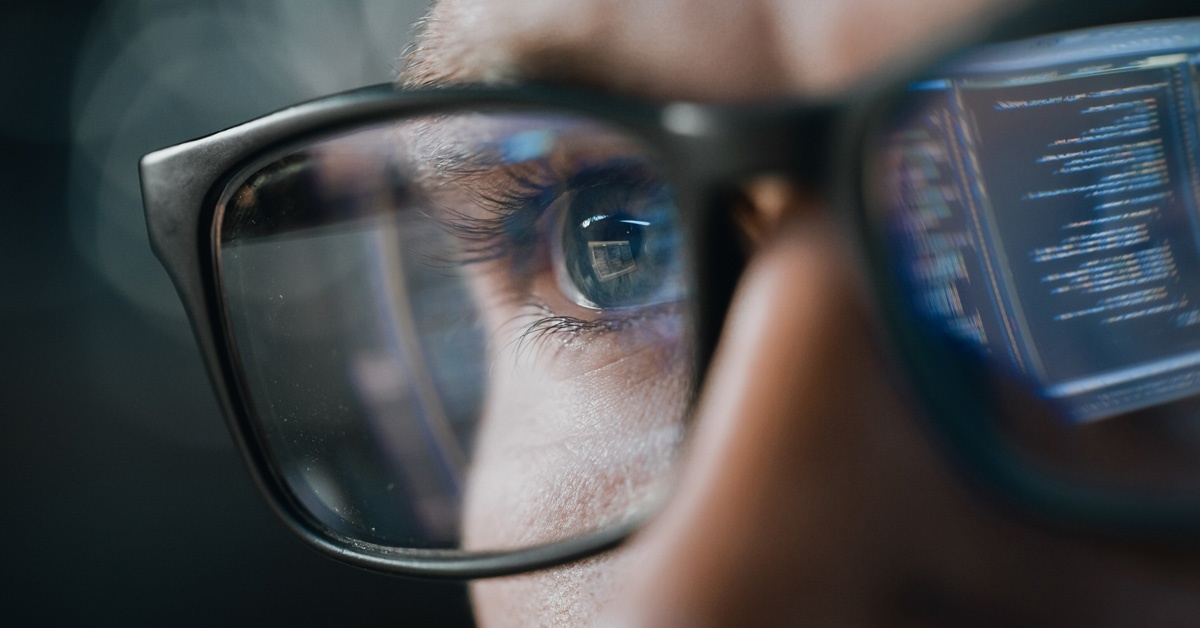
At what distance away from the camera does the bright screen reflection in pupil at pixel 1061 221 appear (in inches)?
12.7

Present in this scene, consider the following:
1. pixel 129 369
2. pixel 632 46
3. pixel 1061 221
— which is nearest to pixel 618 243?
pixel 632 46

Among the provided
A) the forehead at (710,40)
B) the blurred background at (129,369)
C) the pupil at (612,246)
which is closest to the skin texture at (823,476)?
the forehead at (710,40)

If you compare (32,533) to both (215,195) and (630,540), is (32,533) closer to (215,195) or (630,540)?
(215,195)

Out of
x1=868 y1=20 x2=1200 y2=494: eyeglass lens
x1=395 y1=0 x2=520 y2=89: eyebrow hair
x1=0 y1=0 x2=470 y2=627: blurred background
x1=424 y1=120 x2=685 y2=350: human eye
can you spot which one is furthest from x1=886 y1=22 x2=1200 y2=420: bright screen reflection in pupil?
x1=0 y1=0 x2=470 y2=627: blurred background

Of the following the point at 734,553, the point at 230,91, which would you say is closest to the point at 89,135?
the point at 230,91

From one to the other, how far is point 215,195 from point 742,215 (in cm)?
39

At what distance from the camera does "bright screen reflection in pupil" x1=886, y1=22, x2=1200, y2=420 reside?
323mm

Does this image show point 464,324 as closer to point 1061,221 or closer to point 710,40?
point 710,40

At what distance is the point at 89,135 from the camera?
1.34 m

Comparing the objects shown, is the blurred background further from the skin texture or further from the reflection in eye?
the skin texture

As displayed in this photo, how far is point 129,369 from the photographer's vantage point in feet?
4.63

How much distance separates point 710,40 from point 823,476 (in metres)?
0.23

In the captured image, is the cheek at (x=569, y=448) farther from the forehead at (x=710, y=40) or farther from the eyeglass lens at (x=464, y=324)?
the forehead at (x=710, y=40)

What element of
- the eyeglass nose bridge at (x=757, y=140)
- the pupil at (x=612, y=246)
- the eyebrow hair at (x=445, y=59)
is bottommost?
the pupil at (x=612, y=246)
